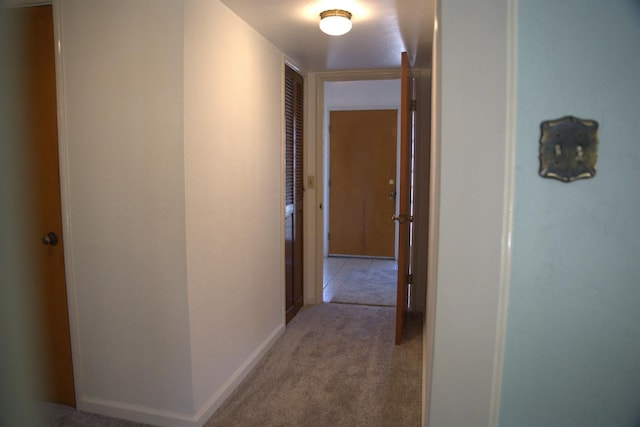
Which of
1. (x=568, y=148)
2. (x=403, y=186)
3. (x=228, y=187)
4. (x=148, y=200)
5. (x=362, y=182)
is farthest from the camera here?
(x=362, y=182)

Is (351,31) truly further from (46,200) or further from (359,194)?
(359,194)

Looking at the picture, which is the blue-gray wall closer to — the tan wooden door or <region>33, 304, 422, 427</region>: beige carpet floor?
<region>33, 304, 422, 427</region>: beige carpet floor

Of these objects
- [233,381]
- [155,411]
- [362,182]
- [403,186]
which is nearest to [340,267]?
[362,182]

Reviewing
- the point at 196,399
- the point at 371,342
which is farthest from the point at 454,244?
the point at 371,342

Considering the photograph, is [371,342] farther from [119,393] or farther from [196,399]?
[119,393]

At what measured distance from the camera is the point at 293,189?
334cm

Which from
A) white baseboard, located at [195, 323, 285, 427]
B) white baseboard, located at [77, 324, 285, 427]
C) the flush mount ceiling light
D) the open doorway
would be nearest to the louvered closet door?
white baseboard, located at [195, 323, 285, 427]

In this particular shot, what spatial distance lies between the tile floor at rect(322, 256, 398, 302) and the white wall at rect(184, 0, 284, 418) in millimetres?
1446

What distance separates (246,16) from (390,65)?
1517 mm

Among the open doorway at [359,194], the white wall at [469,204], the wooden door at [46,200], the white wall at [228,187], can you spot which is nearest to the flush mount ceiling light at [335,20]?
the white wall at [228,187]

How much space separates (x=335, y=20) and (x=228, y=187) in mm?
1031

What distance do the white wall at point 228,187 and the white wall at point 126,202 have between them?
3.1 inches

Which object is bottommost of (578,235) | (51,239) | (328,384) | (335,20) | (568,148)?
(328,384)

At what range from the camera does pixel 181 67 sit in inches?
68.1
